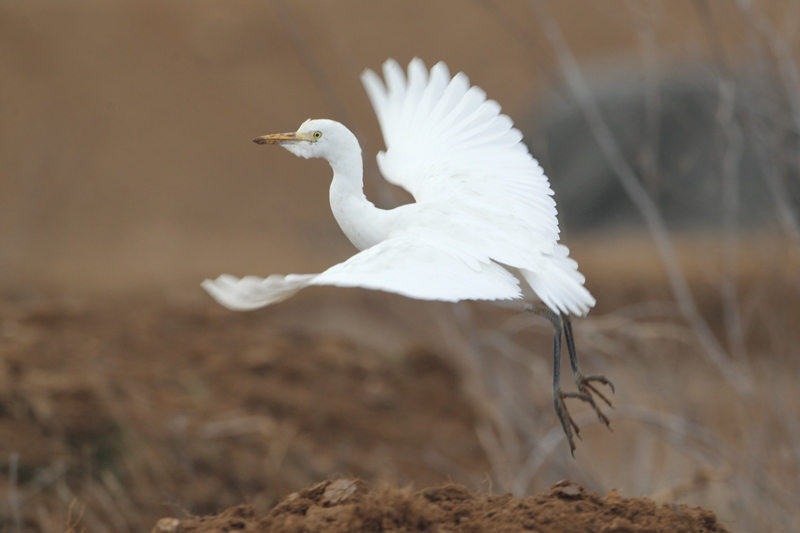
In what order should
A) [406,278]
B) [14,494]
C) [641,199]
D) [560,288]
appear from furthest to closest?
[641,199]
[14,494]
[560,288]
[406,278]

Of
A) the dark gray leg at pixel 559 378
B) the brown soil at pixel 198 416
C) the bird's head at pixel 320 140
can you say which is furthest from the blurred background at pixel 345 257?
the bird's head at pixel 320 140

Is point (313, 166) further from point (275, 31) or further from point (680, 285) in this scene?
point (680, 285)

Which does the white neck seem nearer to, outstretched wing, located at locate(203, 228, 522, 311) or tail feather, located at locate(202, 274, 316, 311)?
outstretched wing, located at locate(203, 228, 522, 311)

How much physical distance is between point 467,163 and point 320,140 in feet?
2.17

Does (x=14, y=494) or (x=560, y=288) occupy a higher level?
(x=560, y=288)

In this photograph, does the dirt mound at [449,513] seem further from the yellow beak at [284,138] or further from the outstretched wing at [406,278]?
the yellow beak at [284,138]

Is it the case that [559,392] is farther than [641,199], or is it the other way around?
[641,199]

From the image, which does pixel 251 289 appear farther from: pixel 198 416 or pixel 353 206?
pixel 198 416

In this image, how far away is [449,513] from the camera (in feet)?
8.91

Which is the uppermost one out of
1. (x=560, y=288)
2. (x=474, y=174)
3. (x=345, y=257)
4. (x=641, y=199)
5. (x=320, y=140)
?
(x=320, y=140)

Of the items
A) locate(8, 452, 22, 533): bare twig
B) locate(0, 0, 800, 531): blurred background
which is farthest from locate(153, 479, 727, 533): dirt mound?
locate(8, 452, 22, 533): bare twig

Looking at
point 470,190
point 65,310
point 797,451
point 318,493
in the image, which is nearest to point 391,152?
point 470,190

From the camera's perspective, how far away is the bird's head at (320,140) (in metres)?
3.09

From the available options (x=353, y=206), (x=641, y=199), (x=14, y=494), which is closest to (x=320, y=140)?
(x=353, y=206)
